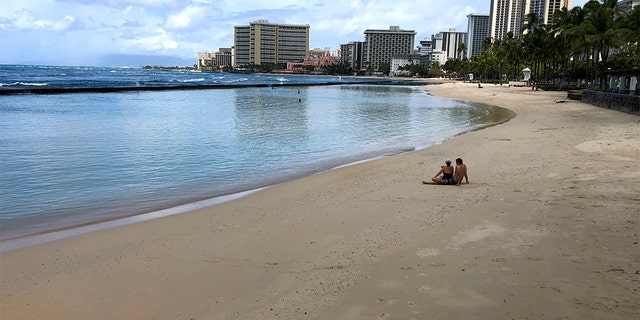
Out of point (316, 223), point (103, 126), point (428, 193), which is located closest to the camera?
point (316, 223)

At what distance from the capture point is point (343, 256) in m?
6.97

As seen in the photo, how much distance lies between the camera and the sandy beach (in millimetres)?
5422

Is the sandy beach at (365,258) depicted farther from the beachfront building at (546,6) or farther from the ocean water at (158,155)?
the beachfront building at (546,6)

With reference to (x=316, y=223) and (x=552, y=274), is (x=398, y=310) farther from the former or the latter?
(x=316, y=223)

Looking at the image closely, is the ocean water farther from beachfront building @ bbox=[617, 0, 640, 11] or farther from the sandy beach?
beachfront building @ bbox=[617, 0, 640, 11]

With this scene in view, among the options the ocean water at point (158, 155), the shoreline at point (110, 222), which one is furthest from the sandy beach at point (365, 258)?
the ocean water at point (158, 155)

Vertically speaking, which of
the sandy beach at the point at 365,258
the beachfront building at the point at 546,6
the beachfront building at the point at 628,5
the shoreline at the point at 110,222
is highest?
the beachfront building at the point at 546,6

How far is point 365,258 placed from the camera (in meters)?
6.86

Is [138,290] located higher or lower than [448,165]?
lower

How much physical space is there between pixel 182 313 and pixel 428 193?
22.7 feet

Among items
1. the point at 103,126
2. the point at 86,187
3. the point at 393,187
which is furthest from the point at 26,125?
the point at 393,187

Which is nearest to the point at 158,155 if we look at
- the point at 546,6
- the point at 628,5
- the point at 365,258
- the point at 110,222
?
the point at 110,222

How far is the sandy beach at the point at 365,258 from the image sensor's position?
17.8 feet

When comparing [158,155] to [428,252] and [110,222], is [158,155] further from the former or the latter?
[428,252]
